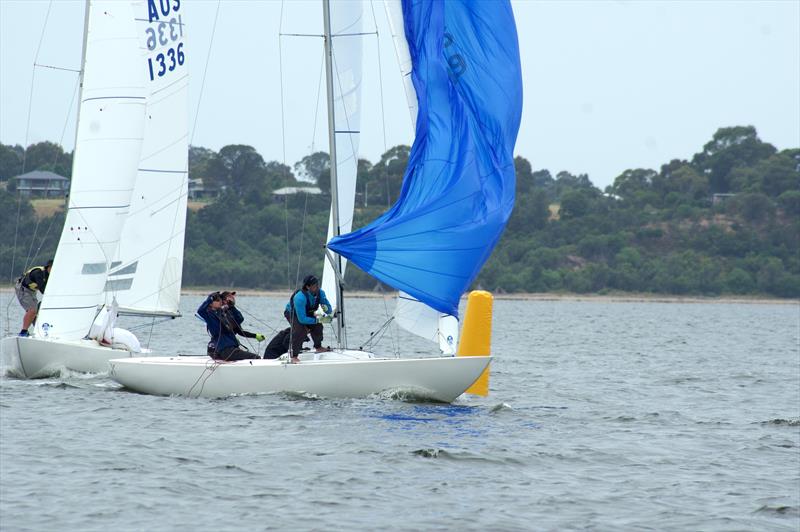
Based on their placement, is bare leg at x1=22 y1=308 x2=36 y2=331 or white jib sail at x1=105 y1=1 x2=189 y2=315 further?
white jib sail at x1=105 y1=1 x2=189 y2=315

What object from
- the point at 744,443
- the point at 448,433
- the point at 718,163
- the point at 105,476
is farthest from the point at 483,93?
the point at 718,163

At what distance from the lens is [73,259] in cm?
1978

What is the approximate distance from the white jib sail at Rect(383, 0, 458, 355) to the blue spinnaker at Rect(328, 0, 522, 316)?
16.6 inches

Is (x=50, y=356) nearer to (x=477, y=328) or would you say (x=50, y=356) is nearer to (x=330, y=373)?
(x=330, y=373)

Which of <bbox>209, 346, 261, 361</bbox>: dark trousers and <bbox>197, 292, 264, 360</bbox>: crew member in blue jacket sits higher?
<bbox>197, 292, 264, 360</bbox>: crew member in blue jacket

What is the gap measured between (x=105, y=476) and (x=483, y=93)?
22.0 ft

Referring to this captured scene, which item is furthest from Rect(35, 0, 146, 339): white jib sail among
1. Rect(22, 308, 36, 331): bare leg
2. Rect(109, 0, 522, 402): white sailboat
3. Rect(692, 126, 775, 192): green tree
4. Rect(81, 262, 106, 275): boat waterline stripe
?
Rect(692, 126, 775, 192): green tree

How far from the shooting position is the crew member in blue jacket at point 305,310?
16.6m

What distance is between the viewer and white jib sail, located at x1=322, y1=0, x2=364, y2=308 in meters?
18.2

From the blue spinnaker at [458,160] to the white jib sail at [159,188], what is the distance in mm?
6743

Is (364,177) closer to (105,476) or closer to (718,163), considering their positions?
(718,163)

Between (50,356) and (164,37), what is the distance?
612 cm

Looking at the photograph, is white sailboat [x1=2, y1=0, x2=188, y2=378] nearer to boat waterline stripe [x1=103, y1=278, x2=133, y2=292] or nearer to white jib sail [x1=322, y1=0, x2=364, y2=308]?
boat waterline stripe [x1=103, y1=278, x2=133, y2=292]

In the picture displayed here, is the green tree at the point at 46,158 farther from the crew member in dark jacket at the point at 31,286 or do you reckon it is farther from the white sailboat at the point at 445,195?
the white sailboat at the point at 445,195
